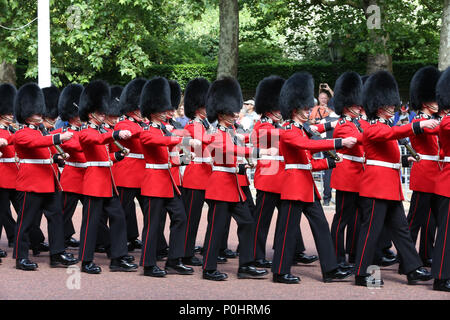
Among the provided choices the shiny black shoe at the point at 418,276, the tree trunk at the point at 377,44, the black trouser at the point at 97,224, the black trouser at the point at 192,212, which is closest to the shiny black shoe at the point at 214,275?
the black trouser at the point at 192,212

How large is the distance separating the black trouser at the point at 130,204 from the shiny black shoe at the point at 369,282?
2.27 metres

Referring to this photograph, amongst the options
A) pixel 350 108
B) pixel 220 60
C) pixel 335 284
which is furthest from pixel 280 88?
pixel 220 60

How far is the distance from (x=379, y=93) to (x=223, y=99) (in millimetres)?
1220

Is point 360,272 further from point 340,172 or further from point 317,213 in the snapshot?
point 340,172

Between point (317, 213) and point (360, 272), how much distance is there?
55 cm

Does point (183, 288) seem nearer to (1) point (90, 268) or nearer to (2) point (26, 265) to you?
(1) point (90, 268)

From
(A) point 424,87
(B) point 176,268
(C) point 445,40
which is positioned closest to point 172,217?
(B) point 176,268

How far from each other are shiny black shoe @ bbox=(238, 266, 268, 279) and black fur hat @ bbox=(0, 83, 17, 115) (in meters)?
2.69

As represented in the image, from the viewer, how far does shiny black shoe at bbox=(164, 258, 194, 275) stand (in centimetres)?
666

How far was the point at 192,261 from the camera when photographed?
713 cm

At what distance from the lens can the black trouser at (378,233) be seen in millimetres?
6105

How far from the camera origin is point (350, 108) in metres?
7.05

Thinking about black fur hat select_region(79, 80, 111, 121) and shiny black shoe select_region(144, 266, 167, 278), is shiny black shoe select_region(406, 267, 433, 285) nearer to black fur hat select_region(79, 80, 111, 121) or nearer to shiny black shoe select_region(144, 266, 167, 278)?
shiny black shoe select_region(144, 266, 167, 278)

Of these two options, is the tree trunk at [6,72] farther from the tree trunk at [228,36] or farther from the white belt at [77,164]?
the white belt at [77,164]
